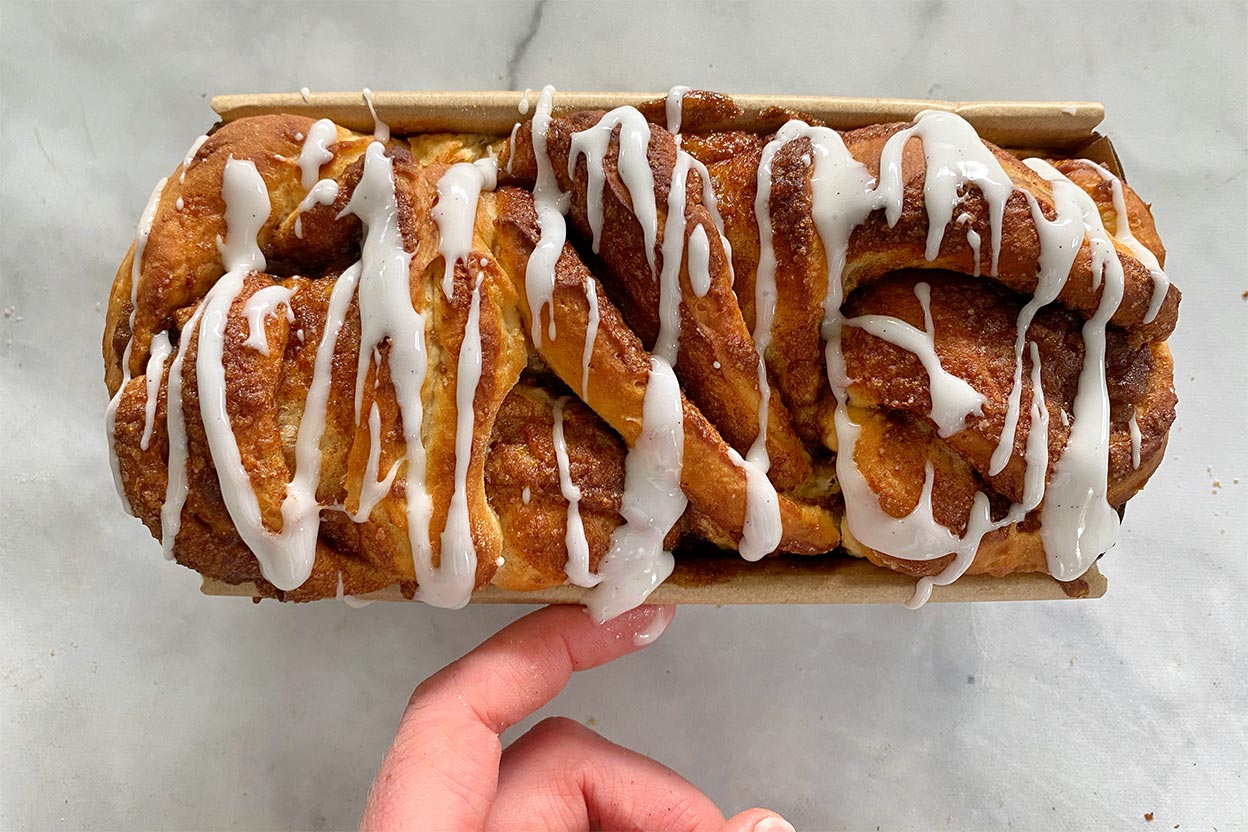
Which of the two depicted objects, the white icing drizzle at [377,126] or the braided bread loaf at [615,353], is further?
the white icing drizzle at [377,126]

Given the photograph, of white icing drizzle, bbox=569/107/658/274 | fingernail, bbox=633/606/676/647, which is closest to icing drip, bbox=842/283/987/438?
white icing drizzle, bbox=569/107/658/274

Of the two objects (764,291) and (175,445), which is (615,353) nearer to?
(764,291)

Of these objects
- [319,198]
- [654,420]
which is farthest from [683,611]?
[319,198]

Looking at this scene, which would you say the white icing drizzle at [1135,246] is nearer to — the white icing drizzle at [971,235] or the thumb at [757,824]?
the white icing drizzle at [971,235]

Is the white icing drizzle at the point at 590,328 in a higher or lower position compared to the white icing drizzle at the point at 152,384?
higher

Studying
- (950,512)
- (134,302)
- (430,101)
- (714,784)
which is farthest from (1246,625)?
Result: (134,302)

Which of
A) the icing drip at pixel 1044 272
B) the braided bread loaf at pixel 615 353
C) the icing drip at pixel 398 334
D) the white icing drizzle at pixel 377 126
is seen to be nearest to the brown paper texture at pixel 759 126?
the white icing drizzle at pixel 377 126

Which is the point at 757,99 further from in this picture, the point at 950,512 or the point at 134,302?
the point at 134,302
